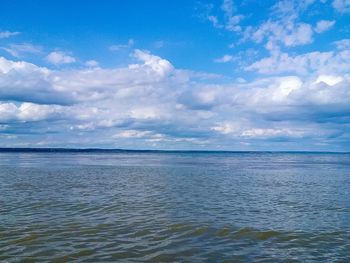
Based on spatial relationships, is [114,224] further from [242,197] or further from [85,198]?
[242,197]

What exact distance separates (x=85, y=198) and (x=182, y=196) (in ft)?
28.4

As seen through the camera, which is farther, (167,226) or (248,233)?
(167,226)

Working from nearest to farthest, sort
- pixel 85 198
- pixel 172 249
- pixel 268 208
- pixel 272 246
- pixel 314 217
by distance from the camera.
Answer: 1. pixel 172 249
2. pixel 272 246
3. pixel 314 217
4. pixel 268 208
5. pixel 85 198

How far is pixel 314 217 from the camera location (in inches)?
941

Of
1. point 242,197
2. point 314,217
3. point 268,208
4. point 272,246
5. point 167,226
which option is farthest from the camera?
point 242,197

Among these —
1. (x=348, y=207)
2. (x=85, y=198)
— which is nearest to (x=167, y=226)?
(x=85, y=198)

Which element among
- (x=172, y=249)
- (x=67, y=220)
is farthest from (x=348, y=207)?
(x=67, y=220)

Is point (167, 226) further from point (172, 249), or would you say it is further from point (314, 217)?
point (314, 217)

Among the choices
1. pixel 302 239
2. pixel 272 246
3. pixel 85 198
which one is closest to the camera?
pixel 272 246

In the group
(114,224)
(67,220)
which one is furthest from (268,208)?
(67,220)

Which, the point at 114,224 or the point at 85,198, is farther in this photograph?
the point at 85,198

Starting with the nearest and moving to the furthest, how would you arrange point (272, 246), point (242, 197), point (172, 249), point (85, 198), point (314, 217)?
point (172, 249)
point (272, 246)
point (314, 217)
point (85, 198)
point (242, 197)

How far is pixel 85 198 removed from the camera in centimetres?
3047

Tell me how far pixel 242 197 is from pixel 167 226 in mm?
14121
